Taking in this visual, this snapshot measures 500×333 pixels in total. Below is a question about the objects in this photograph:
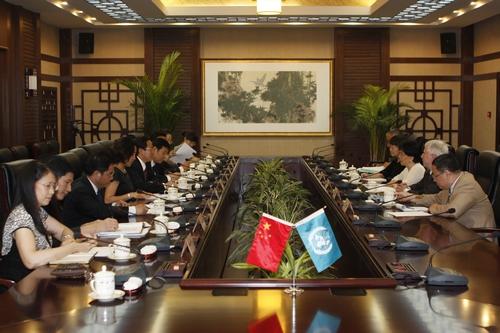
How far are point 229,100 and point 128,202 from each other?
5727 millimetres

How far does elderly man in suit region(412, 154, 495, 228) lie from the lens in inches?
159

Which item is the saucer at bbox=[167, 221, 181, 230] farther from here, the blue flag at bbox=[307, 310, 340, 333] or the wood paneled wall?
the wood paneled wall

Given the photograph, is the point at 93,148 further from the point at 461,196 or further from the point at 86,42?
the point at 86,42

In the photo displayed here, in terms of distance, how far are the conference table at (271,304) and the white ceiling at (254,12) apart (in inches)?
223

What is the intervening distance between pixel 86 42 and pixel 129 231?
7423 millimetres

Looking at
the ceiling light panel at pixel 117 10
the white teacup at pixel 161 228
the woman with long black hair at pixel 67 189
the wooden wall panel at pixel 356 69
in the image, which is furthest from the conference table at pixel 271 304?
the wooden wall panel at pixel 356 69

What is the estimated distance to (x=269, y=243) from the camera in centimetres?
226

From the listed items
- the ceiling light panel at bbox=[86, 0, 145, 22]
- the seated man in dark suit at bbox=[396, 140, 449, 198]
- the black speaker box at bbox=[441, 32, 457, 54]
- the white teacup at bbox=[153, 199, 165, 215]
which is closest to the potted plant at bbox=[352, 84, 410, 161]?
the black speaker box at bbox=[441, 32, 457, 54]

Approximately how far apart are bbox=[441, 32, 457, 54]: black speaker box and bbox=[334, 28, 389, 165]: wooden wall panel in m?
0.81

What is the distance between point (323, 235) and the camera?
2275mm

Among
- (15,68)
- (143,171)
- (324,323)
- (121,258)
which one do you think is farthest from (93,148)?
(324,323)

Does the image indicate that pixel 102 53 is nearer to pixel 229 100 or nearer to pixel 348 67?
pixel 229 100

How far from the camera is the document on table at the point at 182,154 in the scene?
8680 mm

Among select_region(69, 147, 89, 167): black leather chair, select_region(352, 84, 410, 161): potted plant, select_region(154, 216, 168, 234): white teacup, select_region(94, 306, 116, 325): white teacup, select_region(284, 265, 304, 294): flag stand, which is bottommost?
select_region(94, 306, 116, 325): white teacup
